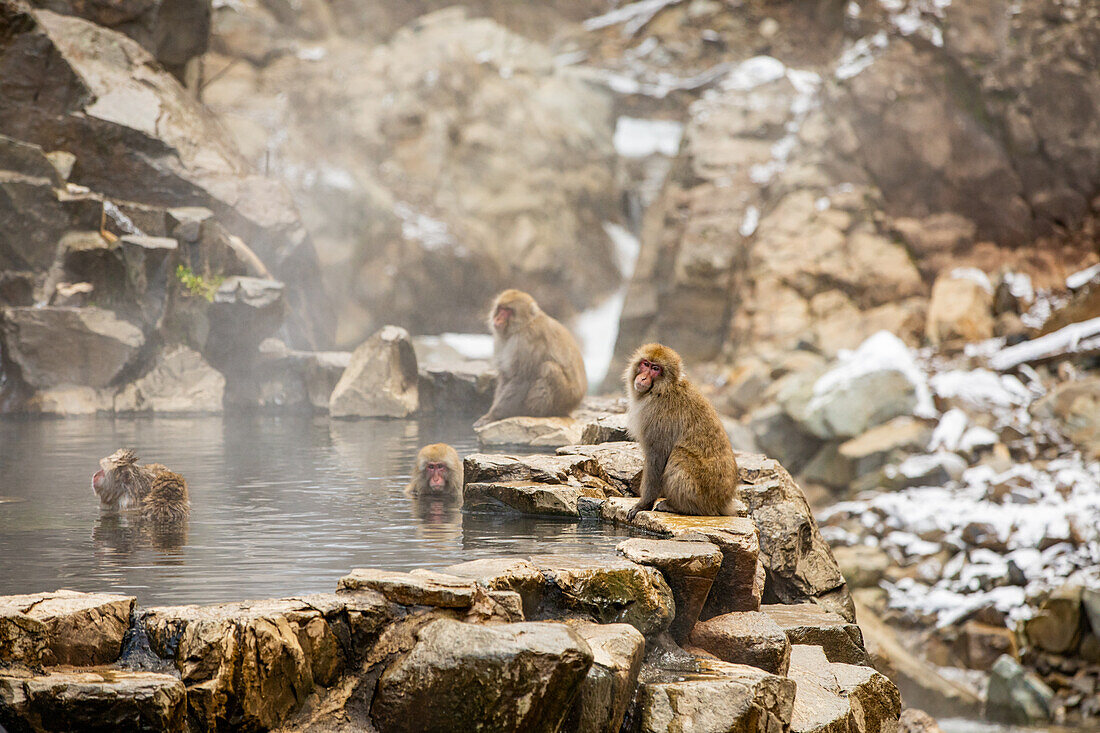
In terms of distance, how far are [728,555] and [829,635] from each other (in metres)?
1.07

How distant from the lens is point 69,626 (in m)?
2.72

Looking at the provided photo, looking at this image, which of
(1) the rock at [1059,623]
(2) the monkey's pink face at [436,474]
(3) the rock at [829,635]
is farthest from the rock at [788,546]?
(1) the rock at [1059,623]

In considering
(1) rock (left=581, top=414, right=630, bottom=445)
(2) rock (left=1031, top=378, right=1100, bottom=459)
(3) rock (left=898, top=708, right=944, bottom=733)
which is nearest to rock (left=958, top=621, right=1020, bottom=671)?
(2) rock (left=1031, top=378, right=1100, bottom=459)

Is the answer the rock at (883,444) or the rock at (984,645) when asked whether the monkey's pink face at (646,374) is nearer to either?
the rock at (984,645)

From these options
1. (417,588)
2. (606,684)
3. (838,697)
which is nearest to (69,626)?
(417,588)

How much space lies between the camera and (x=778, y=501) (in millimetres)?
5168

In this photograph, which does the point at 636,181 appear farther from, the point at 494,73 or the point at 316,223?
the point at 316,223

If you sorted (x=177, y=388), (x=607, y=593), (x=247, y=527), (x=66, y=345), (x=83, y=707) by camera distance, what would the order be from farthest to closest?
(x=177, y=388) < (x=66, y=345) < (x=247, y=527) < (x=607, y=593) < (x=83, y=707)

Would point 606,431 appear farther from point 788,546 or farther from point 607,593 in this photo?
point 607,593

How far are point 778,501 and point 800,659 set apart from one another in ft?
3.97

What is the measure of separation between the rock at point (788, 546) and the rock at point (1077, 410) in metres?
6.69

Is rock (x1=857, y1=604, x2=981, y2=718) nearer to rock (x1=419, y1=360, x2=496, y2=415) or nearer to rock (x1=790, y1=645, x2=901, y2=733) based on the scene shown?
rock (x1=790, y1=645, x2=901, y2=733)

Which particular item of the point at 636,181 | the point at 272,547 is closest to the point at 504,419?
the point at 272,547

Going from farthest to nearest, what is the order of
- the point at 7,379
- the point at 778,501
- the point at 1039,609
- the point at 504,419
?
1. the point at 7,379
2. the point at 1039,609
3. the point at 504,419
4. the point at 778,501
